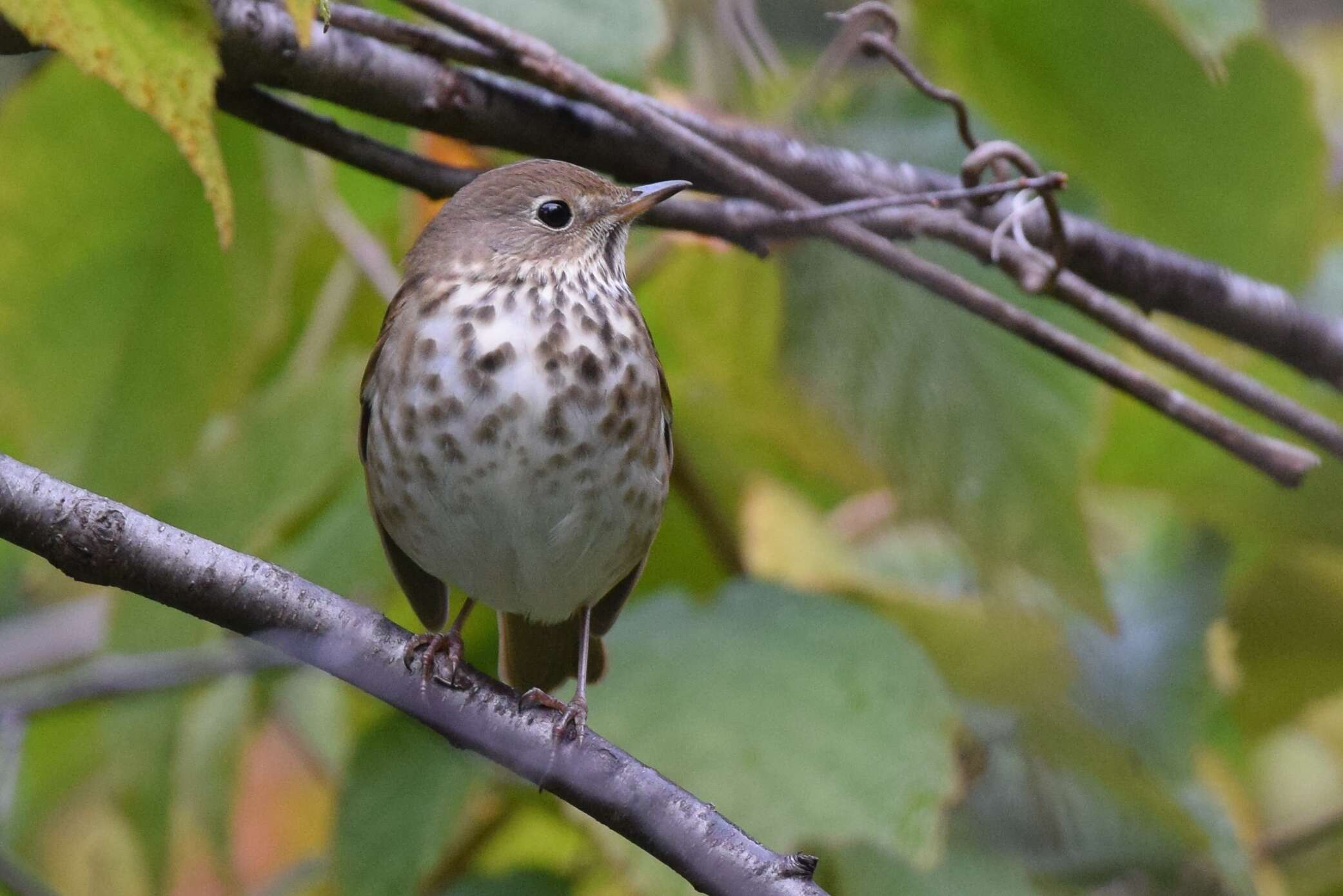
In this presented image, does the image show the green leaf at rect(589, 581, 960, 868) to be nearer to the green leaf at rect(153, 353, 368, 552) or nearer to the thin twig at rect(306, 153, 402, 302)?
the green leaf at rect(153, 353, 368, 552)

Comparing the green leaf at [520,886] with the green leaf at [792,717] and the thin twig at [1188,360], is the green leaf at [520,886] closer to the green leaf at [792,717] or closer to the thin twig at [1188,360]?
the green leaf at [792,717]

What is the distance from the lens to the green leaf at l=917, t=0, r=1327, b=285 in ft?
9.39

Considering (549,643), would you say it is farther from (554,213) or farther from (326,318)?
(326,318)

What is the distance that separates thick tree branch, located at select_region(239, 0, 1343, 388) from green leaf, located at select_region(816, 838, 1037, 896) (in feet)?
3.30

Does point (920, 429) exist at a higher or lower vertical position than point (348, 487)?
higher

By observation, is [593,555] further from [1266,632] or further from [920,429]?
[1266,632]

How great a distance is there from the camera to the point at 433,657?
6.26ft

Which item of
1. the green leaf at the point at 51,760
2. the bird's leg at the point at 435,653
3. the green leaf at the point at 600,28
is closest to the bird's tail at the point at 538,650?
the bird's leg at the point at 435,653

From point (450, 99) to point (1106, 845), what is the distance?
197 centimetres

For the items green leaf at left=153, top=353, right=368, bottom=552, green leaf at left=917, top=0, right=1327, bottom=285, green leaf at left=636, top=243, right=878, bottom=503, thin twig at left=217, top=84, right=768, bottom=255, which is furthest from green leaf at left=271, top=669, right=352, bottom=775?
green leaf at left=917, top=0, right=1327, bottom=285

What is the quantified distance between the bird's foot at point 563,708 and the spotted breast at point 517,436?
264 millimetres

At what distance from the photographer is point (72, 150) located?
8.82 ft

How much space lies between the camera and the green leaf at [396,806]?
2.59m

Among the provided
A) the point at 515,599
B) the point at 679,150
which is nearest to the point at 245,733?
the point at 515,599
